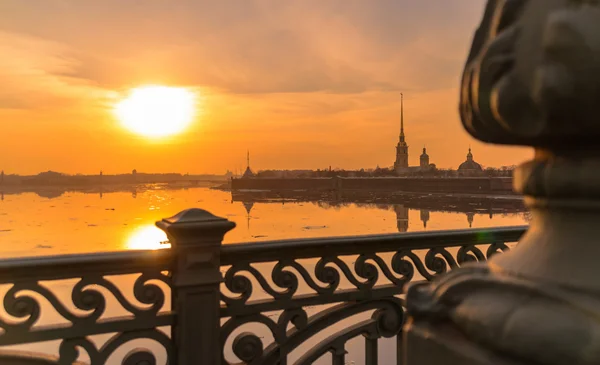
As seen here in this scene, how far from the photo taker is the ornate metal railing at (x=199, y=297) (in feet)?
7.86

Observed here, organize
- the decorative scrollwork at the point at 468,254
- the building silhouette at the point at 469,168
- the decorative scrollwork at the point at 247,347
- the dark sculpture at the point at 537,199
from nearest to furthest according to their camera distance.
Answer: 1. the dark sculpture at the point at 537,199
2. the decorative scrollwork at the point at 247,347
3. the decorative scrollwork at the point at 468,254
4. the building silhouette at the point at 469,168

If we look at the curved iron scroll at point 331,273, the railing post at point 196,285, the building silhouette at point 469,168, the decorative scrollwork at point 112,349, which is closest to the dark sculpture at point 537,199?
the railing post at point 196,285

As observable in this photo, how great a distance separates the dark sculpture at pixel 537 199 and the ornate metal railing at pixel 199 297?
1.71 metres

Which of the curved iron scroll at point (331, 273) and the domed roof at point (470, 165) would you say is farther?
the domed roof at point (470, 165)

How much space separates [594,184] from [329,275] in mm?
2149

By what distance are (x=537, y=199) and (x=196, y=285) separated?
6.43ft

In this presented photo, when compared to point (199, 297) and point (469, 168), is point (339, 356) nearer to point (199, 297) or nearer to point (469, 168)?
point (199, 297)

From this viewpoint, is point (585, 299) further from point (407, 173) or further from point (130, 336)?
point (407, 173)

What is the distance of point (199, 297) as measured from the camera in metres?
2.65

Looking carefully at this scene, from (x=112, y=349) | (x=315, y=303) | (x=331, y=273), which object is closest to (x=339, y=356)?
(x=315, y=303)

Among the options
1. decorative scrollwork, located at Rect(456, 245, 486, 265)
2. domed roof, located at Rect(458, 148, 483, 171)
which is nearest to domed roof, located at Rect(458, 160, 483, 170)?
domed roof, located at Rect(458, 148, 483, 171)

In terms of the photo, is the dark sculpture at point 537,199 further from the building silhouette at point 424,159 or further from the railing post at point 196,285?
the building silhouette at point 424,159

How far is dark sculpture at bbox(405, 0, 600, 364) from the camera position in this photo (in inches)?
34.2

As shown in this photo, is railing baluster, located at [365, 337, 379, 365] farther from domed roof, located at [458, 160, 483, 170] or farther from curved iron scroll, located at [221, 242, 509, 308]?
domed roof, located at [458, 160, 483, 170]
